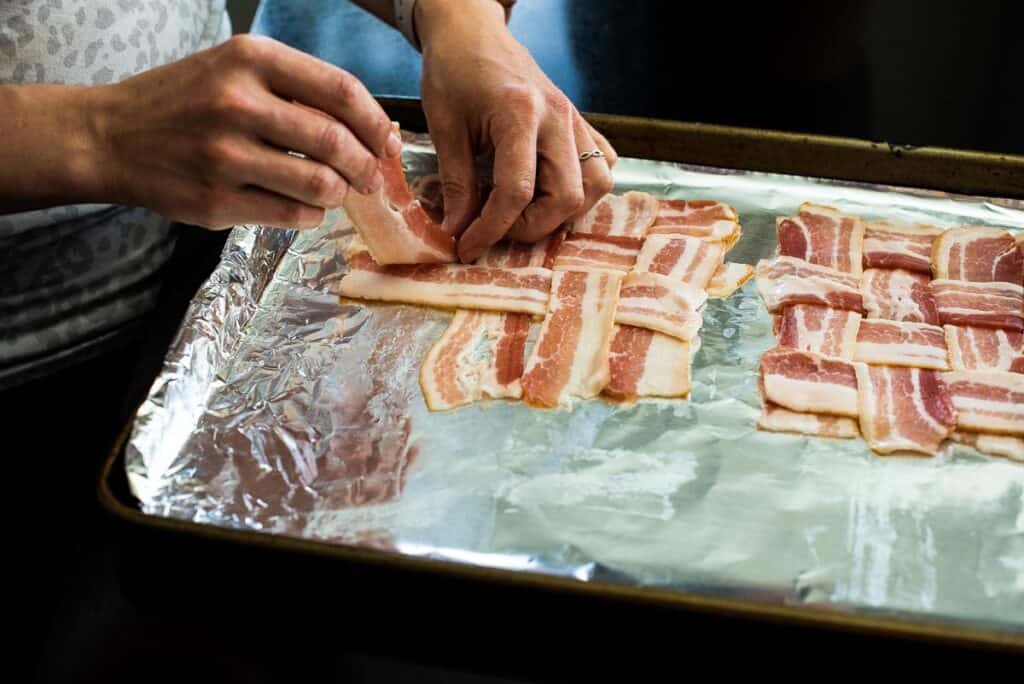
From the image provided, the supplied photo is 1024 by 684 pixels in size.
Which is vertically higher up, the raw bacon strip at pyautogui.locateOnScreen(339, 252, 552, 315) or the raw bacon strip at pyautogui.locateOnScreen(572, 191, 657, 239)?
the raw bacon strip at pyautogui.locateOnScreen(572, 191, 657, 239)

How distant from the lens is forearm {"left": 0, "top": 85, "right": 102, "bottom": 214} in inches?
55.0

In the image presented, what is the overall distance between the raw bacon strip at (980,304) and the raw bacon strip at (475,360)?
764 millimetres

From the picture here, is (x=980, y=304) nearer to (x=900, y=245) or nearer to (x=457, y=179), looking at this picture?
(x=900, y=245)

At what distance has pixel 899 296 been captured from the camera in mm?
1862

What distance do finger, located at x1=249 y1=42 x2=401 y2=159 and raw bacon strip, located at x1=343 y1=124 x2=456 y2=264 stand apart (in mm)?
309

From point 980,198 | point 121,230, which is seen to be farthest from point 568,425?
point 980,198

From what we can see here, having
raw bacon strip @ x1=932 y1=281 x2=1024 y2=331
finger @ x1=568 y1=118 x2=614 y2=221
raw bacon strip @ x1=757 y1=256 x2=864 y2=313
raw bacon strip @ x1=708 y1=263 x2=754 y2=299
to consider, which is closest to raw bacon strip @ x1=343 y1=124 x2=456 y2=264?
finger @ x1=568 y1=118 x2=614 y2=221

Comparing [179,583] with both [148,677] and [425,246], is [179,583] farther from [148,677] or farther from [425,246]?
[425,246]

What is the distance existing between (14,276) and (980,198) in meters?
1.81

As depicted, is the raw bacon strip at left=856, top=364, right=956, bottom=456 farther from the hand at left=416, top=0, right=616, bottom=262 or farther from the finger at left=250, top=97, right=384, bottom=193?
the finger at left=250, top=97, right=384, bottom=193

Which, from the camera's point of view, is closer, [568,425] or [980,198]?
[568,425]

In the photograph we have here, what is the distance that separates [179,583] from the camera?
1.43 meters

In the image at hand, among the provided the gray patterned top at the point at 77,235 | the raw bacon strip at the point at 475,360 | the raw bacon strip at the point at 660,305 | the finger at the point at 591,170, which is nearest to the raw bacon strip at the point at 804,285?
the raw bacon strip at the point at 660,305

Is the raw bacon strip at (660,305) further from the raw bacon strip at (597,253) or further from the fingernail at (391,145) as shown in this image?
the fingernail at (391,145)
